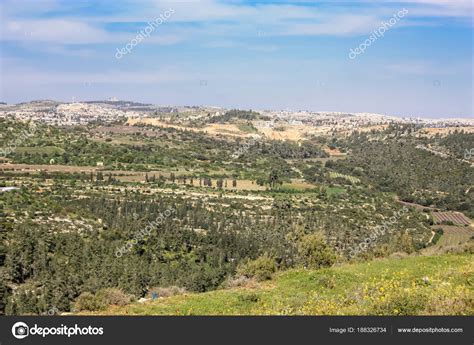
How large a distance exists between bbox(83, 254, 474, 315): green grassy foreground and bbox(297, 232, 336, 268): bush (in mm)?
4818

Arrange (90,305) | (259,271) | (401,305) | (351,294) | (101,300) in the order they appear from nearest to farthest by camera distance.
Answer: (401,305) → (351,294) → (90,305) → (101,300) → (259,271)

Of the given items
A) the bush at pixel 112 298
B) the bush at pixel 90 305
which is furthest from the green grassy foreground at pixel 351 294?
the bush at pixel 112 298

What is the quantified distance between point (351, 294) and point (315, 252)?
40.9 feet

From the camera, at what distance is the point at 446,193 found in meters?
113

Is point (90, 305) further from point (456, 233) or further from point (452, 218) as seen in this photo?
point (452, 218)

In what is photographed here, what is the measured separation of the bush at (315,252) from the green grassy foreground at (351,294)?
4.82 metres

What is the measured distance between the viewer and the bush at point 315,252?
74.9ft

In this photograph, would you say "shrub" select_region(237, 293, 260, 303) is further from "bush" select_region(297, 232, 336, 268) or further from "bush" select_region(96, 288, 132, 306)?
"bush" select_region(297, 232, 336, 268)

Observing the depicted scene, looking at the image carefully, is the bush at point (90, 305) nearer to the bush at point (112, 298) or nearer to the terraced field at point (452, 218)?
the bush at point (112, 298)

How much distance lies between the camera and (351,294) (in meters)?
11.1

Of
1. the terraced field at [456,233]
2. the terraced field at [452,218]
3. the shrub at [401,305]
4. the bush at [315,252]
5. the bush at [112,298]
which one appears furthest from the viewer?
the terraced field at [452,218]

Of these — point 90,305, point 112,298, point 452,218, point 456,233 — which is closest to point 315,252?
point 112,298

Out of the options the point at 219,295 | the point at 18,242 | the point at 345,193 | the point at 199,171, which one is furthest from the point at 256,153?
the point at 219,295

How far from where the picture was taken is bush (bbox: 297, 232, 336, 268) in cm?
2283
